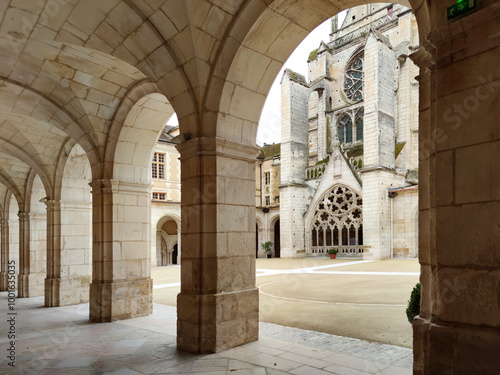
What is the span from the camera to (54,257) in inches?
303

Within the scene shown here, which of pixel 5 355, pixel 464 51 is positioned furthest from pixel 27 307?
pixel 464 51

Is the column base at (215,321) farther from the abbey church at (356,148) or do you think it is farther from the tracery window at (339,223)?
the tracery window at (339,223)

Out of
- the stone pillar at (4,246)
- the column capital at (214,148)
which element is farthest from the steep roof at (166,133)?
the column capital at (214,148)

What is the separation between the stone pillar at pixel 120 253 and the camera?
566cm

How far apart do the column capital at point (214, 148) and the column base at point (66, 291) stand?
501 centimetres

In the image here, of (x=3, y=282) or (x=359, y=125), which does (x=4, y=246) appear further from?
(x=359, y=125)

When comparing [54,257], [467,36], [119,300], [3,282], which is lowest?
[3,282]

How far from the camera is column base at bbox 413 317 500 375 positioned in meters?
1.90

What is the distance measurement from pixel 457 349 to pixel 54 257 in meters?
7.61

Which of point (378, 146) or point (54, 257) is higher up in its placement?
point (378, 146)

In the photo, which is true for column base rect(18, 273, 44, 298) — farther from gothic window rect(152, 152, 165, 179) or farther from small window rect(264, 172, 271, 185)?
small window rect(264, 172, 271, 185)

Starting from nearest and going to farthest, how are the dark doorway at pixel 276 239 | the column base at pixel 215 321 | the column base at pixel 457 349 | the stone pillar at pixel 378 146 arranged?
the column base at pixel 457 349, the column base at pixel 215 321, the stone pillar at pixel 378 146, the dark doorway at pixel 276 239

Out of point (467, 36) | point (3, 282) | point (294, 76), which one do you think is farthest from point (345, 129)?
point (467, 36)

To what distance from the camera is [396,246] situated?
1573cm
